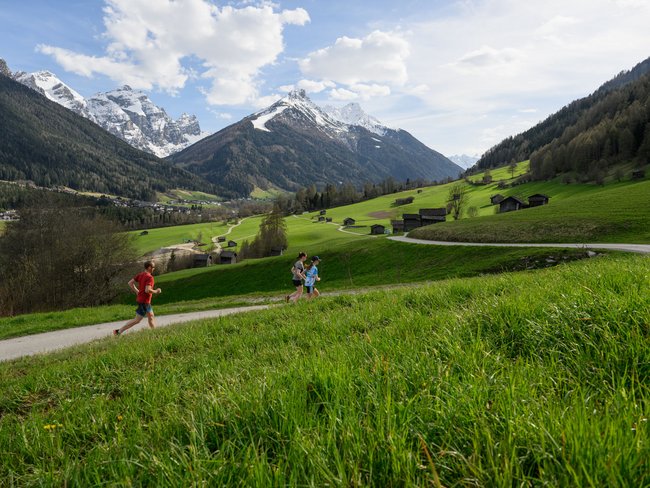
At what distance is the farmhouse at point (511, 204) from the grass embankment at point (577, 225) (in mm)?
42193

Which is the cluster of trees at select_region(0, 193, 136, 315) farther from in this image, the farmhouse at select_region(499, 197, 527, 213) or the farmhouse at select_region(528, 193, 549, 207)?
the farmhouse at select_region(528, 193, 549, 207)

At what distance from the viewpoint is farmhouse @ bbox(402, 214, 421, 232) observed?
11500cm

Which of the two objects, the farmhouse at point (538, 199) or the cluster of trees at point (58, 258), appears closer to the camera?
the cluster of trees at point (58, 258)

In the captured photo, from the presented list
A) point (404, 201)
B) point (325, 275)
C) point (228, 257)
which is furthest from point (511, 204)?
point (228, 257)

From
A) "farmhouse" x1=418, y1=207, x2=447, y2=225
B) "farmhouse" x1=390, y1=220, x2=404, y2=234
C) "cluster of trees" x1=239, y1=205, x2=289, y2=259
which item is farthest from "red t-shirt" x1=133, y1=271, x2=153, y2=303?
"farmhouse" x1=390, y1=220, x2=404, y2=234

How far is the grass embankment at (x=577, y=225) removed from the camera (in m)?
39.0

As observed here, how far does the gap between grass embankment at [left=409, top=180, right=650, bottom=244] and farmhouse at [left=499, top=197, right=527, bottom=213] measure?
42.2 m

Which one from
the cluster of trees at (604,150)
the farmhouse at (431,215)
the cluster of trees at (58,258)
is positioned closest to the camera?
the cluster of trees at (58,258)

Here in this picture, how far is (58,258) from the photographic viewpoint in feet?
124

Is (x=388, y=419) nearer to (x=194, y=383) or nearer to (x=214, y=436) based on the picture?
(x=214, y=436)

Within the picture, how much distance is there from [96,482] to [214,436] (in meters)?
0.64

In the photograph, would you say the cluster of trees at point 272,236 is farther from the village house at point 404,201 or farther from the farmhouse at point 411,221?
the village house at point 404,201

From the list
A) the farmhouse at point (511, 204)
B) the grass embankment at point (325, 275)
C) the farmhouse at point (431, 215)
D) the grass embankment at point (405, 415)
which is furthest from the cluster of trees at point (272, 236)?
the grass embankment at point (405, 415)

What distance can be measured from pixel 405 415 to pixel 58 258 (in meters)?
46.4
